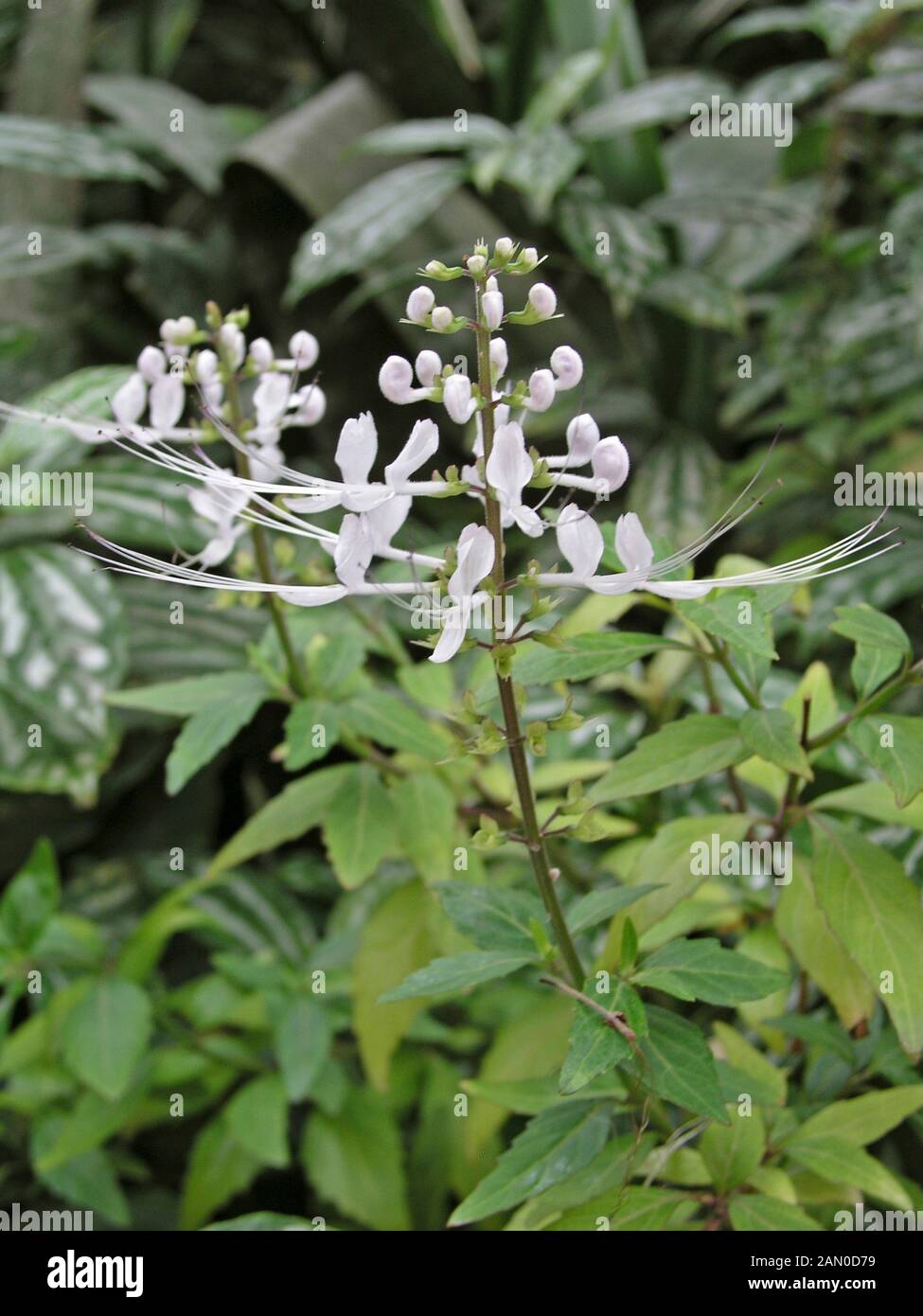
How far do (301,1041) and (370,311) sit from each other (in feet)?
3.69

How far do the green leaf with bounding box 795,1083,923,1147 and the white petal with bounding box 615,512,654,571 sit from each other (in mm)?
362

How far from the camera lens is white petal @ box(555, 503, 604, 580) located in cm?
52

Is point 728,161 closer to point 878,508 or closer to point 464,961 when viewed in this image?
point 878,508

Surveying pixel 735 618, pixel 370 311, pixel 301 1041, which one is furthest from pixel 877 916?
pixel 370 311

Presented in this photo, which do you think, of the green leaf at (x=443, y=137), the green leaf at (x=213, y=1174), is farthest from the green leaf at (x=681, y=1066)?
the green leaf at (x=443, y=137)

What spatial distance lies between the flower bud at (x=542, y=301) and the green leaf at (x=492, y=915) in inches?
11.1

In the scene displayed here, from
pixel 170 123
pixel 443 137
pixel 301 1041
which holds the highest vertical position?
pixel 170 123

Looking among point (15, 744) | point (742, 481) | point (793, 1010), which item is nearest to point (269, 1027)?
point (15, 744)

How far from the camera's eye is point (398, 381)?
540mm

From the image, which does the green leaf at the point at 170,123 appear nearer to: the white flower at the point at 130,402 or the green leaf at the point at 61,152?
the green leaf at the point at 61,152

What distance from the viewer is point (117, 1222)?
3.47ft

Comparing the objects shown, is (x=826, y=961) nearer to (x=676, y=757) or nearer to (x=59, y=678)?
(x=676, y=757)

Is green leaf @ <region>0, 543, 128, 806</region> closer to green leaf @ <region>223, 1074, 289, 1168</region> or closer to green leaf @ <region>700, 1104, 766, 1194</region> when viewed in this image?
green leaf @ <region>223, 1074, 289, 1168</region>

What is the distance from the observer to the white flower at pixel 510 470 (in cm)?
49
